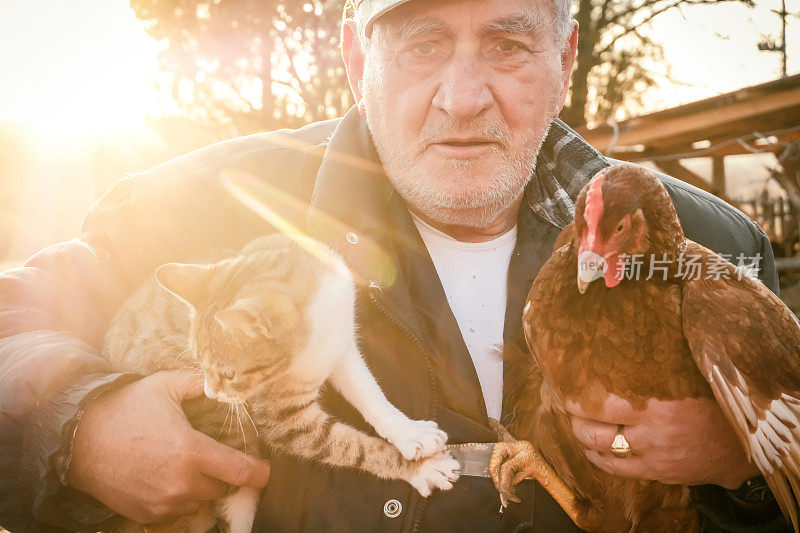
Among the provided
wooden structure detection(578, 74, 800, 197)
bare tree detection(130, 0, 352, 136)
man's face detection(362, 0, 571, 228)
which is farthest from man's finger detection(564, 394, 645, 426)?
wooden structure detection(578, 74, 800, 197)

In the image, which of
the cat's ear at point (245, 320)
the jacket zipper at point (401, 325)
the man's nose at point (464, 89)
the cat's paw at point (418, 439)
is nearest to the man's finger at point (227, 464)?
the cat's ear at point (245, 320)

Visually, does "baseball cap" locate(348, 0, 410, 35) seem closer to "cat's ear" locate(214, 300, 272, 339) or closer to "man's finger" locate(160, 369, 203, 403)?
"cat's ear" locate(214, 300, 272, 339)

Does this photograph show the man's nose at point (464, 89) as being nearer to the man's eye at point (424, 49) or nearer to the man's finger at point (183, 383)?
the man's eye at point (424, 49)

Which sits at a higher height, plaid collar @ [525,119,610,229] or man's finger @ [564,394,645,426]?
plaid collar @ [525,119,610,229]

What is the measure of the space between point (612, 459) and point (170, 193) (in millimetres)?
1860

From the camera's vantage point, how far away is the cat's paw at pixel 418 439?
5.28ft

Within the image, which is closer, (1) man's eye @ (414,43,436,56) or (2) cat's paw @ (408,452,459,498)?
(2) cat's paw @ (408,452,459,498)

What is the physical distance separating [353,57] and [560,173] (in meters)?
1.01

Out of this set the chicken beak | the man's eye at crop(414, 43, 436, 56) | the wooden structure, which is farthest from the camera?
the wooden structure

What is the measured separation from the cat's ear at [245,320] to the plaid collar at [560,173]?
1.18m

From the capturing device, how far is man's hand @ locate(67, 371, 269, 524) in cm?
154

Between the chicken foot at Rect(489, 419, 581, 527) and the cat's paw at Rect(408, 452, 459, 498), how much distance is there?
147 millimetres

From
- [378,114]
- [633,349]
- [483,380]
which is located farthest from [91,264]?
[633,349]

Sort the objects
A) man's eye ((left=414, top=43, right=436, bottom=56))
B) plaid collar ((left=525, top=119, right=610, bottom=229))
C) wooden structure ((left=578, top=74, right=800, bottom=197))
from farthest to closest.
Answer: wooden structure ((left=578, top=74, right=800, bottom=197)) < plaid collar ((left=525, top=119, right=610, bottom=229)) < man's eye ((left=414, top=43, right=436, bottom=56))
